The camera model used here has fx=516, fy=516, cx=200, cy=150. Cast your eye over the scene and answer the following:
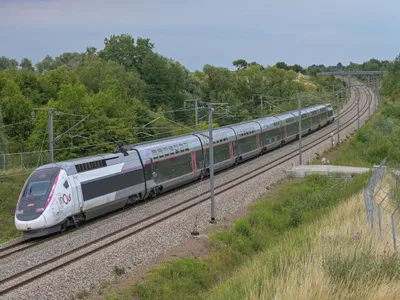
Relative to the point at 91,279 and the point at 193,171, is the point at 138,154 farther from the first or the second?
the point at 91,279

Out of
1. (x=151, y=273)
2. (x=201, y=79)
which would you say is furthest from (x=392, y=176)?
(x=201, y=79)

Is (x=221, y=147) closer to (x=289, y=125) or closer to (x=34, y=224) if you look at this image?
(x=34, y=224)

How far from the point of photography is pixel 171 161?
1236 inches

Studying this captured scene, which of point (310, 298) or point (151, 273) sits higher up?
point (310, 298)

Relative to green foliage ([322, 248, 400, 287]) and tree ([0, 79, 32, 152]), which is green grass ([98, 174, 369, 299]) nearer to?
green foliage ([322, 248, 400, 287])

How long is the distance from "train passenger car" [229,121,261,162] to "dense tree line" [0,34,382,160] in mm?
2472

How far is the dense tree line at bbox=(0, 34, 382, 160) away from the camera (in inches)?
1930

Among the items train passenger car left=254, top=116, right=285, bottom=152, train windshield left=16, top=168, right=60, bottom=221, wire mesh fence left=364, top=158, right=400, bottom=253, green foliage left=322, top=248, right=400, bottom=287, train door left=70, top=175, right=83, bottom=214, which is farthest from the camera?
train passenger car left=254, top=116, right=285, bottom=152

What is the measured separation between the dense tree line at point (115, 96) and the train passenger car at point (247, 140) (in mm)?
2472

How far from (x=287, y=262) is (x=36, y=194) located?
12.7 metres

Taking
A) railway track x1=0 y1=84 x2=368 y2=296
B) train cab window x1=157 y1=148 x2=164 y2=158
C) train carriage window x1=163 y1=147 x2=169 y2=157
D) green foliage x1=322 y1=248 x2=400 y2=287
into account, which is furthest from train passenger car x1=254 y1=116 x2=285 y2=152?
green foliage x1=322 y1=248 x2=400 y2=287

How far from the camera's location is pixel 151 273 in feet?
57.1

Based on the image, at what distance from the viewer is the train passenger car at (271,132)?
48.2 meters

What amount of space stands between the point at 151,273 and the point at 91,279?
198cm
